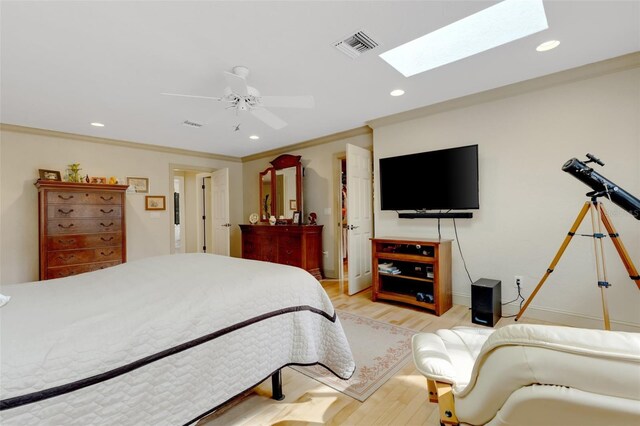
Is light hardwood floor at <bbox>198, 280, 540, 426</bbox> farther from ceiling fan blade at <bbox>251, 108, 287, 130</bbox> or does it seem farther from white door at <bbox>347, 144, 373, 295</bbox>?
ceiling fan blade at <bbox>251, 108, 287, 130</bbox>

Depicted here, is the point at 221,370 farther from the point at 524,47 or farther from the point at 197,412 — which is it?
the point at 524,47

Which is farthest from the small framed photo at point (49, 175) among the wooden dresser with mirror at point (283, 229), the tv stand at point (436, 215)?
the tv stand at point (436, 215)

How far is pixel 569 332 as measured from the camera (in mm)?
604

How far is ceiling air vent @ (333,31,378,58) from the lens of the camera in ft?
6.69

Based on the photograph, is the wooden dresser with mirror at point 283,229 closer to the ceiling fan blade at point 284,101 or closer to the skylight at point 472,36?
the ceiling fan blade at point 284,101

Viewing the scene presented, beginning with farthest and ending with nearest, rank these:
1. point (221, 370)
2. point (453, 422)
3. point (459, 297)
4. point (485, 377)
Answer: point (459, 297), point (221, 370), point (453, 422), point (485, 377)

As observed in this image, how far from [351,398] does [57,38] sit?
3.16 metres

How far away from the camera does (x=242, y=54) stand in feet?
7.30

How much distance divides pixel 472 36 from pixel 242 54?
1.89 meters

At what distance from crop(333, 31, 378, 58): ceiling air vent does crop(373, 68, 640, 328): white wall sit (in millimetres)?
1711

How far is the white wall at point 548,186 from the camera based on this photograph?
2.46 metres

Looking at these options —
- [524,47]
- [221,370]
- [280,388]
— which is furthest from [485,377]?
[524,47]

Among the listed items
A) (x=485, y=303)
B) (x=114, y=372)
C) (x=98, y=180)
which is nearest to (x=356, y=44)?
(x=114, y=372)

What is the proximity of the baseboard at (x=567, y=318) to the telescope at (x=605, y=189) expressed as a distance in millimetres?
1072
